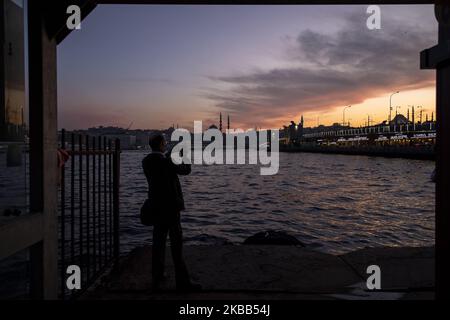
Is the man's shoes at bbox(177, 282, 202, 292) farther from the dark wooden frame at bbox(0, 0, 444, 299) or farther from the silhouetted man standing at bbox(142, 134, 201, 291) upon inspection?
the dark wooden frame at bbox(0, 0, 444, 299)

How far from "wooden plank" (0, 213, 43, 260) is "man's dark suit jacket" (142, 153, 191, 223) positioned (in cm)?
161

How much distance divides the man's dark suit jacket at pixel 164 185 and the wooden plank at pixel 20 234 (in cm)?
161

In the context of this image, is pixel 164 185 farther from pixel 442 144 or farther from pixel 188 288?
pixel 442 144

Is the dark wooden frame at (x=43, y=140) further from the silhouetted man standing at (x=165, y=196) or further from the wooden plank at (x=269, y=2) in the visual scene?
the silhouetted man standing at (x=165, y=196)

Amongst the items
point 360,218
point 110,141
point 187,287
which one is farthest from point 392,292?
point 360,218

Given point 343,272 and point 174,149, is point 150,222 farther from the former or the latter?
point 343,272

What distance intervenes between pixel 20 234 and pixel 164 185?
1965 millimetres

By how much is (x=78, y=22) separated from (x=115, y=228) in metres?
3.70

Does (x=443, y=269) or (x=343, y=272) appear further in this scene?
(x=343, y=272)

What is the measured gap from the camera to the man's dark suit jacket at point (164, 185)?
4781 millimetres

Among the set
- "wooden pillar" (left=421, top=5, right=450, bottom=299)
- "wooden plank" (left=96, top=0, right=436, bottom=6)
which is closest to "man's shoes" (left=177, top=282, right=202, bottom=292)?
"wooden pillar" (left=421, top=5, right=450, bottom=299)

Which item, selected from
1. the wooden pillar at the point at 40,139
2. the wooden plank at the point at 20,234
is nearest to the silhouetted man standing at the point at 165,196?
the wooden pillar at the point at 40,139

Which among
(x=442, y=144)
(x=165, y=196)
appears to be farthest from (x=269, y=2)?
(x=165, y=196)

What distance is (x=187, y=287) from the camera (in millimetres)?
4941
